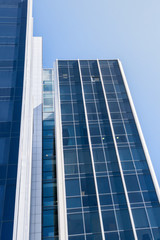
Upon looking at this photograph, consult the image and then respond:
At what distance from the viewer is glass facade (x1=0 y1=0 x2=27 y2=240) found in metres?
15.0

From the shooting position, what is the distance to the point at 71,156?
2808cm

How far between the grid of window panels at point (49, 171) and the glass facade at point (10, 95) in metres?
14.6

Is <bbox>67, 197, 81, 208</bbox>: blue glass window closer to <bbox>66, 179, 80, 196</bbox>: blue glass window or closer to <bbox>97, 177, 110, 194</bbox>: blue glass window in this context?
<bbox>66, 179, 80, 196</bbox>: blue glass window

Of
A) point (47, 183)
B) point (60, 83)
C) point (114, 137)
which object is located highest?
point (60, 83)

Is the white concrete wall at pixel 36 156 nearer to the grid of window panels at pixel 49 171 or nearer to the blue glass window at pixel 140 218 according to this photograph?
the grid of window panels at pixel 49 171

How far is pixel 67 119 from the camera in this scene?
3192cm

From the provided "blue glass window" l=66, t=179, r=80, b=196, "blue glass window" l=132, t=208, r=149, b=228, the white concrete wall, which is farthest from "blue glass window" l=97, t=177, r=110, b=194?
the white concrete wall

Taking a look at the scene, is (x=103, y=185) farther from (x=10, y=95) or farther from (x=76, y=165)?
(x=10, y=95)

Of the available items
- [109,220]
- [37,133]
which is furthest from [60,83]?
[109,220]

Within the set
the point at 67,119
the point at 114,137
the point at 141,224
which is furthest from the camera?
the point at 67,119

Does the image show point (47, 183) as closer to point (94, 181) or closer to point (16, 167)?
point (94, 181)

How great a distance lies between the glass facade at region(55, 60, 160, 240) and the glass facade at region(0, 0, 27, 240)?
1023cm

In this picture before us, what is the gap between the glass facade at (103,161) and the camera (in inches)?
901

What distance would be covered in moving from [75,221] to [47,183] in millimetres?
9340
